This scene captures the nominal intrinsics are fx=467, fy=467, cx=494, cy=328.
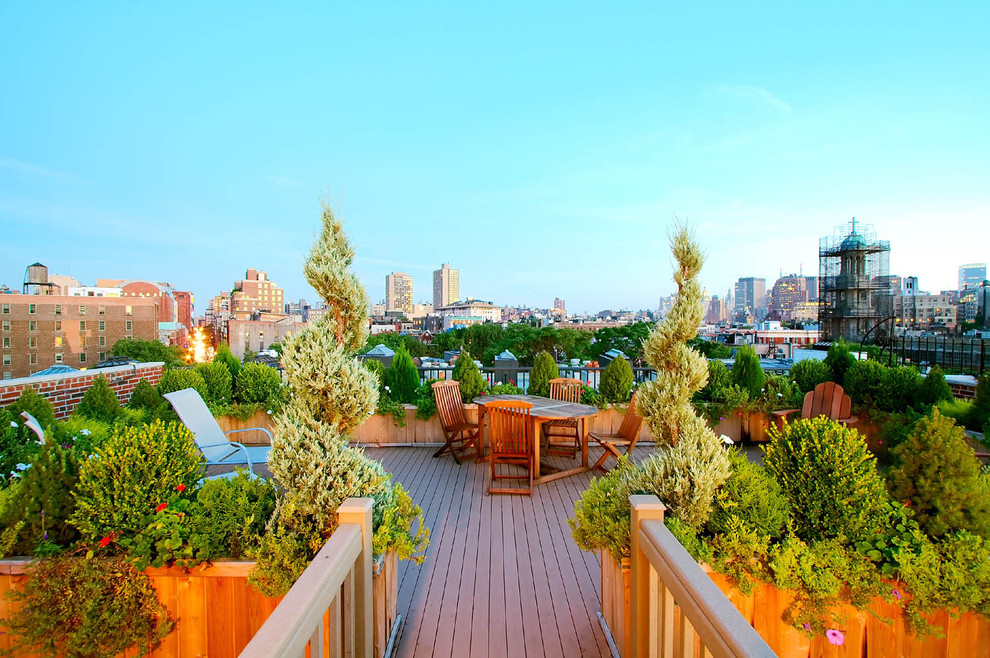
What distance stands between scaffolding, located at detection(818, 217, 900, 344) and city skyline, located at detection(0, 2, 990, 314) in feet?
51.2

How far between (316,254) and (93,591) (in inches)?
65.2

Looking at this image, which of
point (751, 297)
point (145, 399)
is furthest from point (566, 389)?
point (751, 297)

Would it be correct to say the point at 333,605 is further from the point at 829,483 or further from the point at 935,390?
the point at 935,390

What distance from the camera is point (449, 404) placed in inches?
221

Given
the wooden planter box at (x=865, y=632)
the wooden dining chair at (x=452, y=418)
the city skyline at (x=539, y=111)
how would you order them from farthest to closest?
the city skyline at (x=539, y=111) < the wooden dining chair at (x=452, y=418) < the wooden planter box at (x=865, y=632)

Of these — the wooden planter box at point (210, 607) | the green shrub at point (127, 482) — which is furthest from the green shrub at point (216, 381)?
the wooden planter box at point (210, 607)

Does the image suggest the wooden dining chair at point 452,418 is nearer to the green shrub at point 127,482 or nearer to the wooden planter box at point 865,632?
the green shrub at point 127,482

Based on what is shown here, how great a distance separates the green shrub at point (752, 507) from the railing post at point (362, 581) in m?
1.59

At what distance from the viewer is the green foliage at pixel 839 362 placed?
20.7 feet

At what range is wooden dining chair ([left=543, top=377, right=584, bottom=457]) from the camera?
5672 mm

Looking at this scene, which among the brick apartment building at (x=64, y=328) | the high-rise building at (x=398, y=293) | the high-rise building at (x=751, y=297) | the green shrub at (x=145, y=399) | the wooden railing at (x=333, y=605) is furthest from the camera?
the high-rise building at (x=398, y=293)

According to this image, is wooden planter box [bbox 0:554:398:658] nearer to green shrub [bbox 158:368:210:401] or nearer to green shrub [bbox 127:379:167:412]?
green shrub [bbox 127:379:167:412]

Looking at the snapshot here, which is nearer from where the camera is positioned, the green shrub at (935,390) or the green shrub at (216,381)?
the green shrub at (935,390)

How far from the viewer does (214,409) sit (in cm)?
600
